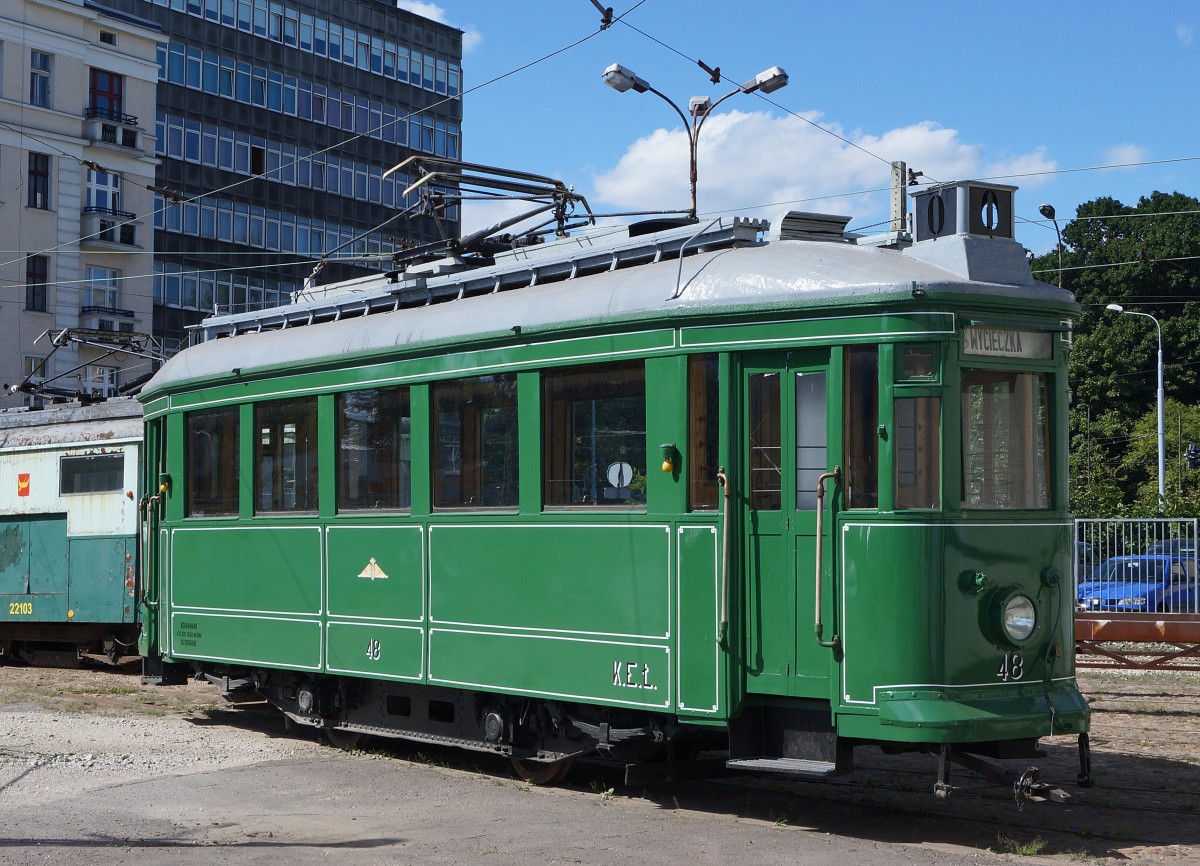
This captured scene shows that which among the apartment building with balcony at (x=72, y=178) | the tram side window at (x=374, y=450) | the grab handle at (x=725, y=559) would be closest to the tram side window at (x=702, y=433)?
the grab handle at (x=725, y=559)

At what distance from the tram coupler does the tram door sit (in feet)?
2.48

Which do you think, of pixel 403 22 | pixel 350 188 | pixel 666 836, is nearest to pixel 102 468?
pixel 666 836

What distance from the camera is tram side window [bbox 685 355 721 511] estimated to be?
29.0ft

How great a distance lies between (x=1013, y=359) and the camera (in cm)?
860

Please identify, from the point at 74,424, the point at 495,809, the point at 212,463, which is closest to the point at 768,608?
the point at 495,809

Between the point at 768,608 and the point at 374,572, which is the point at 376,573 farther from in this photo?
the point at 768,608

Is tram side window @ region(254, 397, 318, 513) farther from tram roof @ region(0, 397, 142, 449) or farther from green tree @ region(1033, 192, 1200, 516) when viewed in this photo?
green tree @ region(1033, 192, 1200, 516)

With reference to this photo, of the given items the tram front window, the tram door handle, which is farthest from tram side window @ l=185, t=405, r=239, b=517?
the tram front window

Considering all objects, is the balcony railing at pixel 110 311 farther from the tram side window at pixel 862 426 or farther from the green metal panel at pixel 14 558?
the tram side window at pixel 862 426

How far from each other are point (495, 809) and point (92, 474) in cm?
1040

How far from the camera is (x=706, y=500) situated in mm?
8898

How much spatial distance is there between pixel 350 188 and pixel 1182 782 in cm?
4460

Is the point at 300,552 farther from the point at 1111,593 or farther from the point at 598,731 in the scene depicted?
the point at 1111,593

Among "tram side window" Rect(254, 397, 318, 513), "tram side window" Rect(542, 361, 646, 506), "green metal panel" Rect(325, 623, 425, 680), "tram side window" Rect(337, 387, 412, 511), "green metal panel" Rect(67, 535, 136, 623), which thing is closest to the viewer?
"tram side window" Rect(542, 361, 646, 506)
